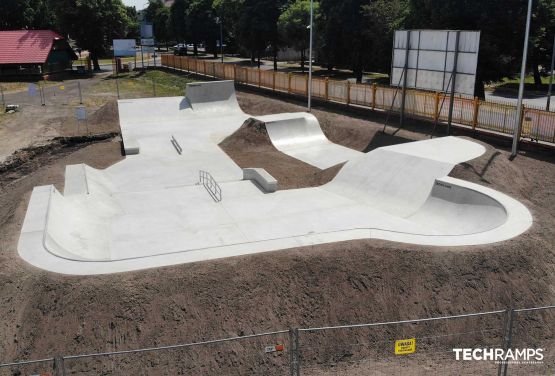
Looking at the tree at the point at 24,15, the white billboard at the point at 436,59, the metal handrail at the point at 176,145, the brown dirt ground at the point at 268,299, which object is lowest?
the brown dirt ground at the point at 268,299

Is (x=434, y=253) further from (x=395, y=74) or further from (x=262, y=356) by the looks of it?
(x=395, y=74)

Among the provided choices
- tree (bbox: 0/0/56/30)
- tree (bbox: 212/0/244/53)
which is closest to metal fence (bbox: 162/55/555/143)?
tree (bbox: 212/0/244/53)

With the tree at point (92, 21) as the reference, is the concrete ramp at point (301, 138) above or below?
below

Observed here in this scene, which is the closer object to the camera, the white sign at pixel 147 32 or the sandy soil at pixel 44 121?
the sandy soil at pixel 44 121

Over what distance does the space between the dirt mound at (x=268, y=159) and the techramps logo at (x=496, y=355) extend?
11019 millimetres

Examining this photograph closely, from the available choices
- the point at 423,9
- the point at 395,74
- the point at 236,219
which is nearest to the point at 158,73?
the point at 423,9

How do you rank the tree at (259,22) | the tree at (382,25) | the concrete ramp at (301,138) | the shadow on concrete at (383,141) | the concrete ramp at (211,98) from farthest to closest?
the tree at (259,22)
the tree at (382,25)
the concrete ramp at (211,98)
the concrete ramp at (301,138)
the shadow on concrete at (383,141)

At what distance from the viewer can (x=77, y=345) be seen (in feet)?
32.8

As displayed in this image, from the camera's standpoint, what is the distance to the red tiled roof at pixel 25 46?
55.3 metres

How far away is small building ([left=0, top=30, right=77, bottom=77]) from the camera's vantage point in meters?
55.4

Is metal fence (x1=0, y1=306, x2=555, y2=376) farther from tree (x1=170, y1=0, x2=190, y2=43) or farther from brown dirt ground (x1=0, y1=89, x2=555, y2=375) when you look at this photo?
tree (x1=170, y1=0, x2=190, y2=43)

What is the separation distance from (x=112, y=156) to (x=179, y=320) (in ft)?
56.5

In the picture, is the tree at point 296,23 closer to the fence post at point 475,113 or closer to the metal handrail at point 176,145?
the metal handrail at point 176,145

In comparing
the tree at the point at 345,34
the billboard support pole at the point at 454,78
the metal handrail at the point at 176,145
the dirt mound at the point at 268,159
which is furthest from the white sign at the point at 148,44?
the billboard support pole at the point at 454,78
